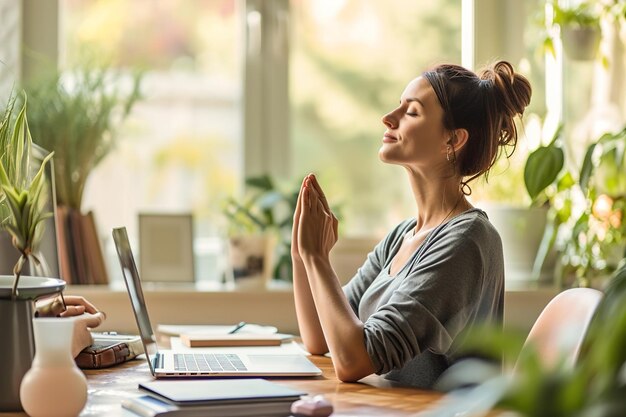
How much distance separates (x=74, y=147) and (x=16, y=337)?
1.58 metres

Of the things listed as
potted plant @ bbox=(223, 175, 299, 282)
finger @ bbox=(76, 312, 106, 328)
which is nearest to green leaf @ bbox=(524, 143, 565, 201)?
potted plant @ bbox=(223, 175, 299, 282)

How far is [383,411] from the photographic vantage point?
1411 millimetres

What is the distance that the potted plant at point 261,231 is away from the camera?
291cm

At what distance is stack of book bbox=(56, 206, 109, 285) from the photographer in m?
2.81

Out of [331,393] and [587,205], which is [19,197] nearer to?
[331,393]

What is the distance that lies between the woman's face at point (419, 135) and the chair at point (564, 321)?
0.46m

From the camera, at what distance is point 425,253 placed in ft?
6.04

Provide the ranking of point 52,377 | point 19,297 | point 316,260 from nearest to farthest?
point 52,377
point 19,297
point 316,260

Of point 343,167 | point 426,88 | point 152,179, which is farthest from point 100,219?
point 426,88

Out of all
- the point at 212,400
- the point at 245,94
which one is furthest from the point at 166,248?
the point at 212,400

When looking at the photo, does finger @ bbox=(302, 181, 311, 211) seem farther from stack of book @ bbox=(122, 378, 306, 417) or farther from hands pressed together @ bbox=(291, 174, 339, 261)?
stack of book @ bbox=(122, 378, 306, 417)

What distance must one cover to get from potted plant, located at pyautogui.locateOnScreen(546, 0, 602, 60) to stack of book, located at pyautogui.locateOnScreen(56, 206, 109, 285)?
5.35ft

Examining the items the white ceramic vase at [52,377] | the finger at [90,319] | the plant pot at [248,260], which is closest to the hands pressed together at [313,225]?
the finger at [90,319]

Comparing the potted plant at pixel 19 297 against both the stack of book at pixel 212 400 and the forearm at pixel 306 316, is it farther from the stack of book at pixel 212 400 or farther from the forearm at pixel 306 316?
the forearm at pixel 306 316
